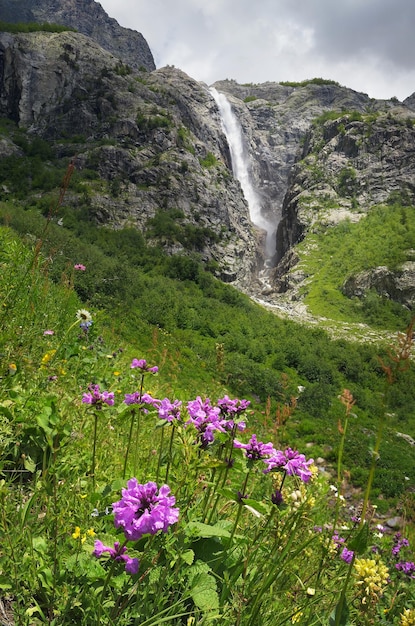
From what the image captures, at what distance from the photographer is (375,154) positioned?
5962 cm

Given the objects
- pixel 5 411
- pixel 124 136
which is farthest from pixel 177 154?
pixel 5 411

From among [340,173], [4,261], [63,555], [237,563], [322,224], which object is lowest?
[63,555]

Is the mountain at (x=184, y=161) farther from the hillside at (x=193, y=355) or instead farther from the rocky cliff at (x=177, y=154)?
the hillside at (x=193, y=355)

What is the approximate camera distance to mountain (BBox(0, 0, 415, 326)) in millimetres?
39281

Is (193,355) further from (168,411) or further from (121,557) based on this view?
(121,557)

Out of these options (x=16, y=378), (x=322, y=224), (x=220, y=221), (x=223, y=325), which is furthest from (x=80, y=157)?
(x=16, y=378)

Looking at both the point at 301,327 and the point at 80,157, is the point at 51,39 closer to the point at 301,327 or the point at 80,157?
the point at 80,157

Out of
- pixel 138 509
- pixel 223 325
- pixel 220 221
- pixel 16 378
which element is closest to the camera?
pixel 138 509

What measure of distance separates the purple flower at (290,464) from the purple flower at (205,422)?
0.24 meters

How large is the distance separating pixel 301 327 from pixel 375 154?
46401 mm

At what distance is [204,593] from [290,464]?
0.58 meters

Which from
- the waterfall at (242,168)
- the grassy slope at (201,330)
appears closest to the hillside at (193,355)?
the grassy slope at (201,330)

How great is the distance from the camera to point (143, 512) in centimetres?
97

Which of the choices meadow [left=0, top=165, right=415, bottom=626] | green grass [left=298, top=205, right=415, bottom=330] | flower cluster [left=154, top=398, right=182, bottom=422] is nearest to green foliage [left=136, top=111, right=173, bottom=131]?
green grass [left=298, top=205, right=415, bottom=330]
